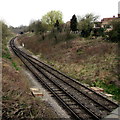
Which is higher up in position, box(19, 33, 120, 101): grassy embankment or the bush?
the bush

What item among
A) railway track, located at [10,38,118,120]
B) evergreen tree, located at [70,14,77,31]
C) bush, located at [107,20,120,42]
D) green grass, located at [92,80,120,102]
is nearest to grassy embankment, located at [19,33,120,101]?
green grass, located at [92,80,120,102]

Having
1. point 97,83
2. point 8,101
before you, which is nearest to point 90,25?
point 97,83

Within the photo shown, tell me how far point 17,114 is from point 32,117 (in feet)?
2.03

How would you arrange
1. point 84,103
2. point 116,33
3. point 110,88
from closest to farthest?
point 84,103, point 110,88, point 116,33

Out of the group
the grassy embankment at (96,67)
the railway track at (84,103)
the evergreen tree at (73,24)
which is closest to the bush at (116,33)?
the grassy embankment at (96,67)

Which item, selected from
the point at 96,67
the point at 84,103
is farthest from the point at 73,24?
the point at 84,103

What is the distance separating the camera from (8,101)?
8.37 metres

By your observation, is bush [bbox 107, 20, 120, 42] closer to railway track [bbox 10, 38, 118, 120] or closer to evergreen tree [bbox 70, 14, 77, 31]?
railway track [bbox 10, 38, 118, 120]

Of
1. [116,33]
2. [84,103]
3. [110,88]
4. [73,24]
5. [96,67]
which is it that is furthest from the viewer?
[73,24]

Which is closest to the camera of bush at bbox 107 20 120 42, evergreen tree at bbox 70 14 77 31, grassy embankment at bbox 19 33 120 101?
grassy embankment at bbox 19 33 120 101

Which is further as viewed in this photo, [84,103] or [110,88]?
[110,88]

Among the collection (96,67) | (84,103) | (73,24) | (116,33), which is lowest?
(84,103)

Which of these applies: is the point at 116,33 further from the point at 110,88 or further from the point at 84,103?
the point at 84,103

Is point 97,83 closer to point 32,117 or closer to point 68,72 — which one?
point 68,72
